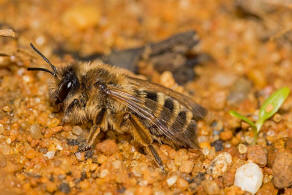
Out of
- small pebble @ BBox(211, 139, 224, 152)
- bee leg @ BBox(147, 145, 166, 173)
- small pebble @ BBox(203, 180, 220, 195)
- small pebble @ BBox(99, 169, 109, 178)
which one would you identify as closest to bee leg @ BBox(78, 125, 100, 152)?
small pebble @ BBox(99, 169, 109, 178)

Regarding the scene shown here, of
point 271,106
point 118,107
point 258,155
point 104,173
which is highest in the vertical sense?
point 118,107

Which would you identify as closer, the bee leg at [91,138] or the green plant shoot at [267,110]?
the bee leg at [91,138]

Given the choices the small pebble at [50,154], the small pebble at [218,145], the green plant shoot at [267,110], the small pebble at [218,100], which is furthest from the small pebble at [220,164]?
the small pebble at [50,154]

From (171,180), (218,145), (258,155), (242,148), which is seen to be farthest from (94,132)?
(258,155)

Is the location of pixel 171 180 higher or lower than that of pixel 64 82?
lower

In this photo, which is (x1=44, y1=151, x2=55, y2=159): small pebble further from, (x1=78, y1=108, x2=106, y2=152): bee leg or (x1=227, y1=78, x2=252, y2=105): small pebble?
(x1=227, y1=78, x2=252, y2=105): small pebble

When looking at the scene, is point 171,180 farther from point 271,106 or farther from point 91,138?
point 271,106

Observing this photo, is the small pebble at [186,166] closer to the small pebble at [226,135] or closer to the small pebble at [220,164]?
the small pebble at [220,164]
